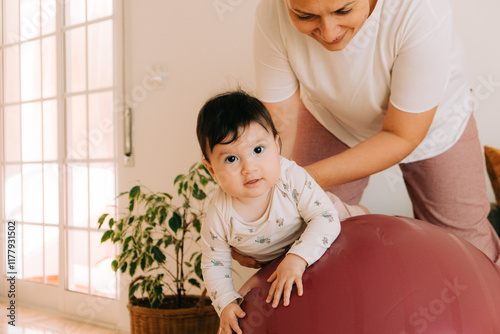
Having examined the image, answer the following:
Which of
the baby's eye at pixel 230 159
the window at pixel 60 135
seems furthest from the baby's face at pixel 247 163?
the window at pixel 60 135

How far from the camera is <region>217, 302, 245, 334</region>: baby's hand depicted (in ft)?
3.20

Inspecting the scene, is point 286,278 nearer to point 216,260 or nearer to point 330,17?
point 216,260

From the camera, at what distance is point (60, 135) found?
12.1ft

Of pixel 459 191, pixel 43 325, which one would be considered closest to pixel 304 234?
pixel 459 191

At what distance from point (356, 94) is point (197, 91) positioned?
1394 mm

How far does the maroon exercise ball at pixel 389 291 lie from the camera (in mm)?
849

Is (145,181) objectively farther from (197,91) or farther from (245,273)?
(245,273)

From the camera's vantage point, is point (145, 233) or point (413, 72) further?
point (145, 233)

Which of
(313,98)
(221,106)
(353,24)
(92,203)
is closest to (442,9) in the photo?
(353,24)

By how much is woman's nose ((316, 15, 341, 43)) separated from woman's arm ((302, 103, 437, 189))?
31 centimetres

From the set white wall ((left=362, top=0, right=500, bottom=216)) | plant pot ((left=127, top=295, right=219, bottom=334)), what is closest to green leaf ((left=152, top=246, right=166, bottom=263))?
plant pot ((left=127, top=295, right=219, bottom=334))

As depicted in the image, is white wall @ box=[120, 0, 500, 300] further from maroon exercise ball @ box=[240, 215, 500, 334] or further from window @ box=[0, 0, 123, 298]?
maroon exercise ball @ box=[240, 215, 500, 334]

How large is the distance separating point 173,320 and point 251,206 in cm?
128

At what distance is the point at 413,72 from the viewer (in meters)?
1.31
